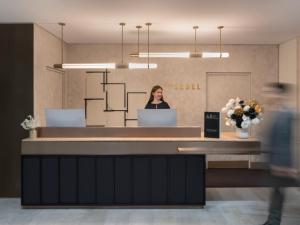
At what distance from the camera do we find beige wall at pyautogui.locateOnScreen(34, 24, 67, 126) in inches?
252

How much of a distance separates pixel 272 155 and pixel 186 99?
16.2 feet

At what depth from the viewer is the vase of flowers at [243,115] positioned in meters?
5.39

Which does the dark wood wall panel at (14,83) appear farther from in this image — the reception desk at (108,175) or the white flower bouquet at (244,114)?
the white flower bouquet at (244,114)

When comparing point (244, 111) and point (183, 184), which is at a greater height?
point (244, 111)

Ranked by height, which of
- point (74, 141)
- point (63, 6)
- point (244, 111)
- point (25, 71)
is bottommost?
point (74, 141)

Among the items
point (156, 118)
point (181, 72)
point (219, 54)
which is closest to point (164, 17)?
point (219, 54)

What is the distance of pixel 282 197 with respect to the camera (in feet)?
13.4

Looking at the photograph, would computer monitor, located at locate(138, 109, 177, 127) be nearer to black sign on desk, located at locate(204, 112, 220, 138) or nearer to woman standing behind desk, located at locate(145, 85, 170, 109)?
black sign on desk, located at locate(204, 112, 220, 138)

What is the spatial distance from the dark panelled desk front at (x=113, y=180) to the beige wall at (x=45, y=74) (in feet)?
3.35

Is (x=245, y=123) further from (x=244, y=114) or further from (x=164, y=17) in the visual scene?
(x=164, y=17)

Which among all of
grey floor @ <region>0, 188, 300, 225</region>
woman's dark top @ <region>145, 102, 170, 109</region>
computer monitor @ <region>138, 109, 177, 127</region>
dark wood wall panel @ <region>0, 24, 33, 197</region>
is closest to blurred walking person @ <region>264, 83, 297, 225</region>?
grey floor @ <region>0, 188, 300, 225</region>

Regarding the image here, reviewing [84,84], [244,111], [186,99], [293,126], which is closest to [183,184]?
[244,111]

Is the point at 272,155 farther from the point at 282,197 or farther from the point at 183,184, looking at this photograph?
the point at 183,184

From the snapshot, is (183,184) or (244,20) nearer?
(183,184)
